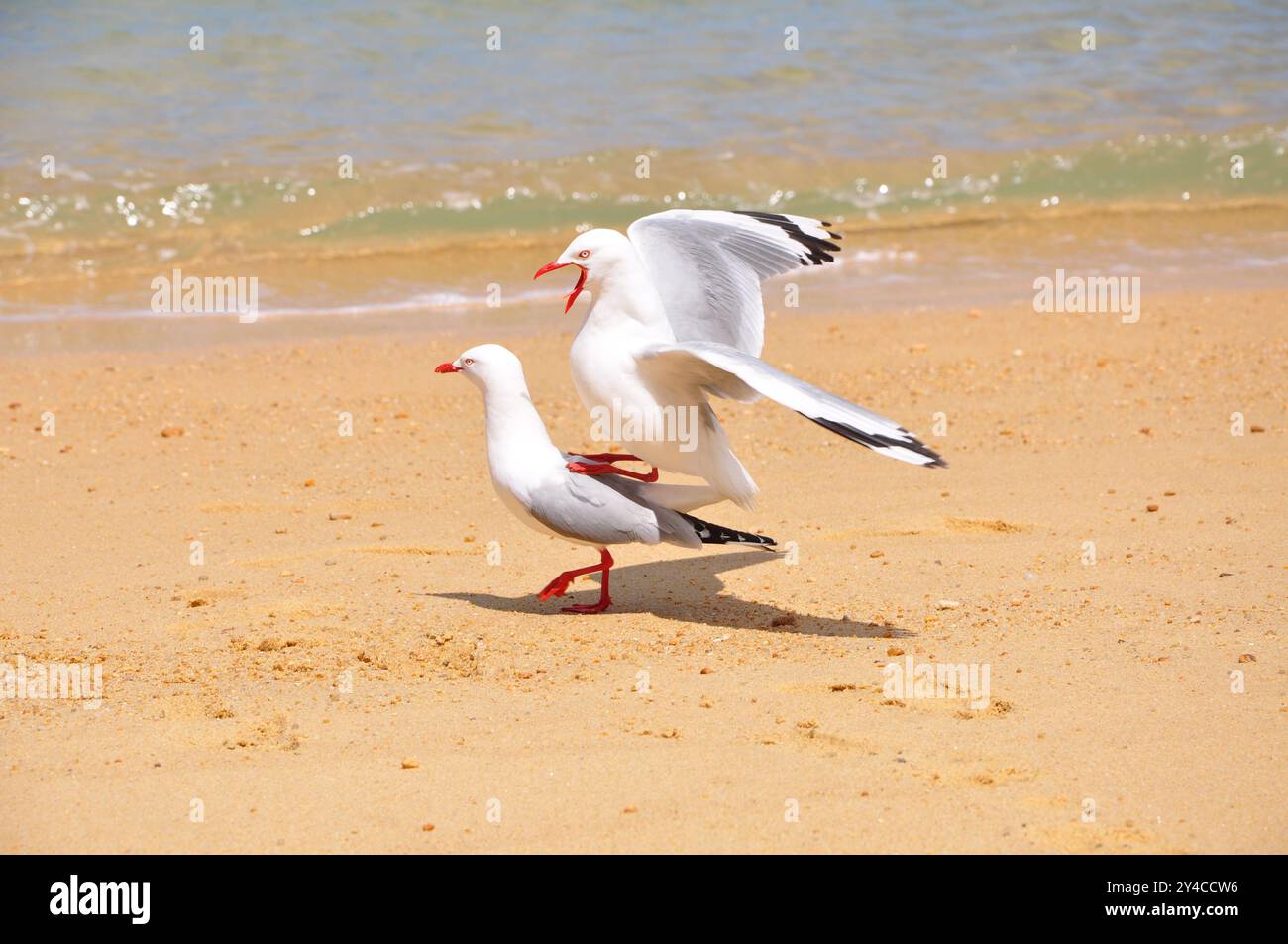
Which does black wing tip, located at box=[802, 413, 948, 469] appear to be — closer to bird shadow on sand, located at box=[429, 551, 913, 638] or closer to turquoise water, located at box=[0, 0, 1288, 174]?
bird shadow on sand, located at box=[429, 551, 913, 638]

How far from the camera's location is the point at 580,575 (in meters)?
5.63

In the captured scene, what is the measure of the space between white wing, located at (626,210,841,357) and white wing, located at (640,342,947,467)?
0.44 m

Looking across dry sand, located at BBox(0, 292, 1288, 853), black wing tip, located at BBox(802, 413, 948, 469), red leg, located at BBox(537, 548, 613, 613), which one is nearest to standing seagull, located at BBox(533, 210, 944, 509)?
black wing tip, located at BBox(802, 413, 948, 469)

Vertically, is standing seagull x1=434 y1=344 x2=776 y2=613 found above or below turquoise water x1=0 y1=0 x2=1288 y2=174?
below

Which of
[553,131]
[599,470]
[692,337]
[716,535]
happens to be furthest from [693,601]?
[553,131]

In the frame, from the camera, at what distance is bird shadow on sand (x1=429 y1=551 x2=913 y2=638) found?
17.3 feet

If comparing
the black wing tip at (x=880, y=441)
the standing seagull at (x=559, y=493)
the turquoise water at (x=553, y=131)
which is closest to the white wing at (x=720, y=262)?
the standing seagull at (x=559, y=493)

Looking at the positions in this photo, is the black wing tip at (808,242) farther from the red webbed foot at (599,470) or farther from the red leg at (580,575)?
the red leg at (580,575)

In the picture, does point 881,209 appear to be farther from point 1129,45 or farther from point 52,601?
point 52,601

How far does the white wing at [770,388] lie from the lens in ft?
14.7

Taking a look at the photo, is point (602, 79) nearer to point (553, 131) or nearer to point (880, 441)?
point (553, 131)

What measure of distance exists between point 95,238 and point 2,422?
19.1 ft

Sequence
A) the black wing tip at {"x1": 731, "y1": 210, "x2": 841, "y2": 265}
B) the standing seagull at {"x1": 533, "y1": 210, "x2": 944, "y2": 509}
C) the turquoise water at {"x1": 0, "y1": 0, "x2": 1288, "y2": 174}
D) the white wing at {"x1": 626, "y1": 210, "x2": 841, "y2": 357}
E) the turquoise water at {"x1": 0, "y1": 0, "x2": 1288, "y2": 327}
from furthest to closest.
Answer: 1. the turquoise water at {"x1": 0, "y1": 0, "x2": 1288, "y2": 174}
2. the turquoise water at {"x1": 0, "y1": 0, "x2": 1288, "y2": 327}
3. the black wing tip at {"x1": 731, "y1": 210, "x2": 841, "y2": 265}
4. the white wing at {"x1": 626, "y1": 210, "x2": 841, "y2": 357}
5. the standing seagull at {"x1": 533, "y1": 210, "x2": 944, "y2": 509}

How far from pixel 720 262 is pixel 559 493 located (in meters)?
1.40
